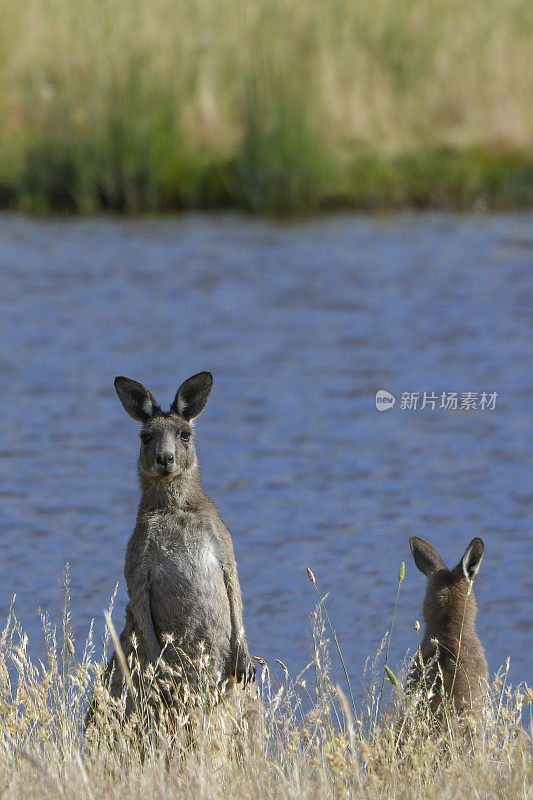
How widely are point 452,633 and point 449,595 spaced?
198 mm

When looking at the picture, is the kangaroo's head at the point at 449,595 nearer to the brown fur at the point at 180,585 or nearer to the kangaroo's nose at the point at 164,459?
the brown fur at the point at 180,585

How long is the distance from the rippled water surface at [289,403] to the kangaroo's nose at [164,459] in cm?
208

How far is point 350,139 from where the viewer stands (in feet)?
84.6

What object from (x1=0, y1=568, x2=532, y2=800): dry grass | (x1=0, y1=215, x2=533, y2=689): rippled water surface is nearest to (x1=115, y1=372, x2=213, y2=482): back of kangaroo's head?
(x1=0, y1=568, x2=532, y2=800): dry grass

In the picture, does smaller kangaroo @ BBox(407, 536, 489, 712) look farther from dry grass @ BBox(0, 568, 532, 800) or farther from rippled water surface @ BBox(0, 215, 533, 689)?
rippled water surface @ BBox(0, 215, 533, 689)

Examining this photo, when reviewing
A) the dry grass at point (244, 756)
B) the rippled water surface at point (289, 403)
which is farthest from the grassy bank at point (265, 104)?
the dry grass at point (244, 756)

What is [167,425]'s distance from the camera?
21.5ft

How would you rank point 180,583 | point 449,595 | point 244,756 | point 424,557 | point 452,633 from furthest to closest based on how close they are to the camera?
1. point 424,557
2. point 449,595
3. point 452,633
4. point 180,583
5. point 244,756

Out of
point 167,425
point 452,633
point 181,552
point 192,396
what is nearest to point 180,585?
point 181,552

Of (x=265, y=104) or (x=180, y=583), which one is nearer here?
(x=180, y=583)

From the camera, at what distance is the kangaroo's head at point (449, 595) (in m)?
6.48

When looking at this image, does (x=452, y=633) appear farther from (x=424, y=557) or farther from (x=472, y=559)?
(x=424, y=557)

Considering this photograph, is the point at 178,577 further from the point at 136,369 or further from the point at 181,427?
the point at 136,369

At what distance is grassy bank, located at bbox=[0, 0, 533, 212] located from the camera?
893 inches
